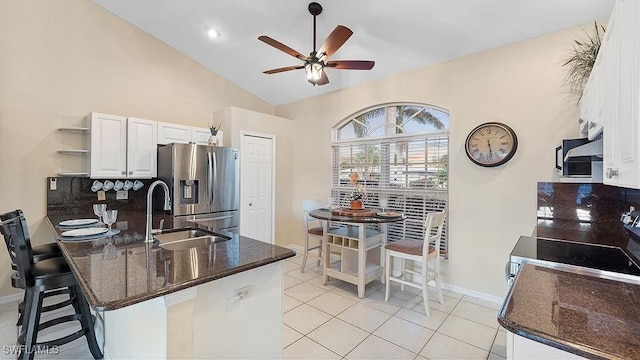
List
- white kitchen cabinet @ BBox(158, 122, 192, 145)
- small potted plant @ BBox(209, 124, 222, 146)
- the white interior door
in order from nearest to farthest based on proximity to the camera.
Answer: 1. white kitchen cabinet @ BBox(158, 122, 192, 145)
2. small potted plant @ BBox(209, 124, 222, 146)
3. the white interior door

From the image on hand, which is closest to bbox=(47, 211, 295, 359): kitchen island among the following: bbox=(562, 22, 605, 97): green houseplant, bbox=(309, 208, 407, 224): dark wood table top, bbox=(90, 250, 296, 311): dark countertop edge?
bbox=(90, 250, 296, 311): dark countertop edge

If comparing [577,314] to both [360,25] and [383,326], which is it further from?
[360,25]

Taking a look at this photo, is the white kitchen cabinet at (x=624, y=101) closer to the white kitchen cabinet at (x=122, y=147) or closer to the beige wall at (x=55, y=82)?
Result: the white kitchen cabinet at (x=122, y=147)

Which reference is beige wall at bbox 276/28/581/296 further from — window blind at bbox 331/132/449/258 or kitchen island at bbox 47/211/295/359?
kitchen island at bbox 47/211/295/359

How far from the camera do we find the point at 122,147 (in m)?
3.33

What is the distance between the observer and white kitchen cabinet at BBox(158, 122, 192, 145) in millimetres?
3629

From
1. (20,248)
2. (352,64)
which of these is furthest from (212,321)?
(352,64)

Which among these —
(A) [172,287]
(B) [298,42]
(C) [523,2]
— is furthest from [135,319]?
(C) [523,2]

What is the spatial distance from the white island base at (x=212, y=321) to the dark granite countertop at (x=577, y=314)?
44.1 inches

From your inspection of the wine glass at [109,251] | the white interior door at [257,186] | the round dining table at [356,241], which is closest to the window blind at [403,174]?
the round dining table at [356,241]

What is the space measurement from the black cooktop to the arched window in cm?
150

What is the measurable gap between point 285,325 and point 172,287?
177 centimetres

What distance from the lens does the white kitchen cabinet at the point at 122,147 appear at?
316 cm

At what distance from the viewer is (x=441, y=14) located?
8.79 ft
